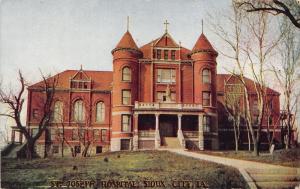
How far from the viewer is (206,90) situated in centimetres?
1791

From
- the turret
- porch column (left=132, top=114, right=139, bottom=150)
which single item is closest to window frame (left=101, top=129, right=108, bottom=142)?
porch column (left=132, top=114, right=139, bottom=150)

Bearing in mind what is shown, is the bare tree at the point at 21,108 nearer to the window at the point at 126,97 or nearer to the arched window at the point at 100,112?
the arched window at the point at 100,112

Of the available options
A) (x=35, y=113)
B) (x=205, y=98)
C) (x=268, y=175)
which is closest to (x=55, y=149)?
(x=35, y=113)

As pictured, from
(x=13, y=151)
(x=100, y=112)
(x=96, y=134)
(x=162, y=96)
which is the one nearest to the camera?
(x=13, y=151)

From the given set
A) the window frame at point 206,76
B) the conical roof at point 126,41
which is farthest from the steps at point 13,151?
the window frame at point 206,76

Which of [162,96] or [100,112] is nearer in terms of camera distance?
[100,112]

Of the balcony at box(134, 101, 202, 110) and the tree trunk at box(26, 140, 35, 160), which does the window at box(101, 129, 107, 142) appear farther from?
the tree trunk at box(26, 140, 35, 160)

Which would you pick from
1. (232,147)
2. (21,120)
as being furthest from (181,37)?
(232,147)

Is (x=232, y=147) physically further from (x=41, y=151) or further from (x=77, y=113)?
(x=41, y=151)

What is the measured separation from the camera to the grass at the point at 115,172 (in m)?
10.2

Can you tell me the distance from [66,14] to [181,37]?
3530mm

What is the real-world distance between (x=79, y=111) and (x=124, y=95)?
3000 millimetres

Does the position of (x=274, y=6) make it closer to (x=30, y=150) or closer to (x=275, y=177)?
(x=275, y=177)

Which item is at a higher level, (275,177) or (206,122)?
(206,122)
